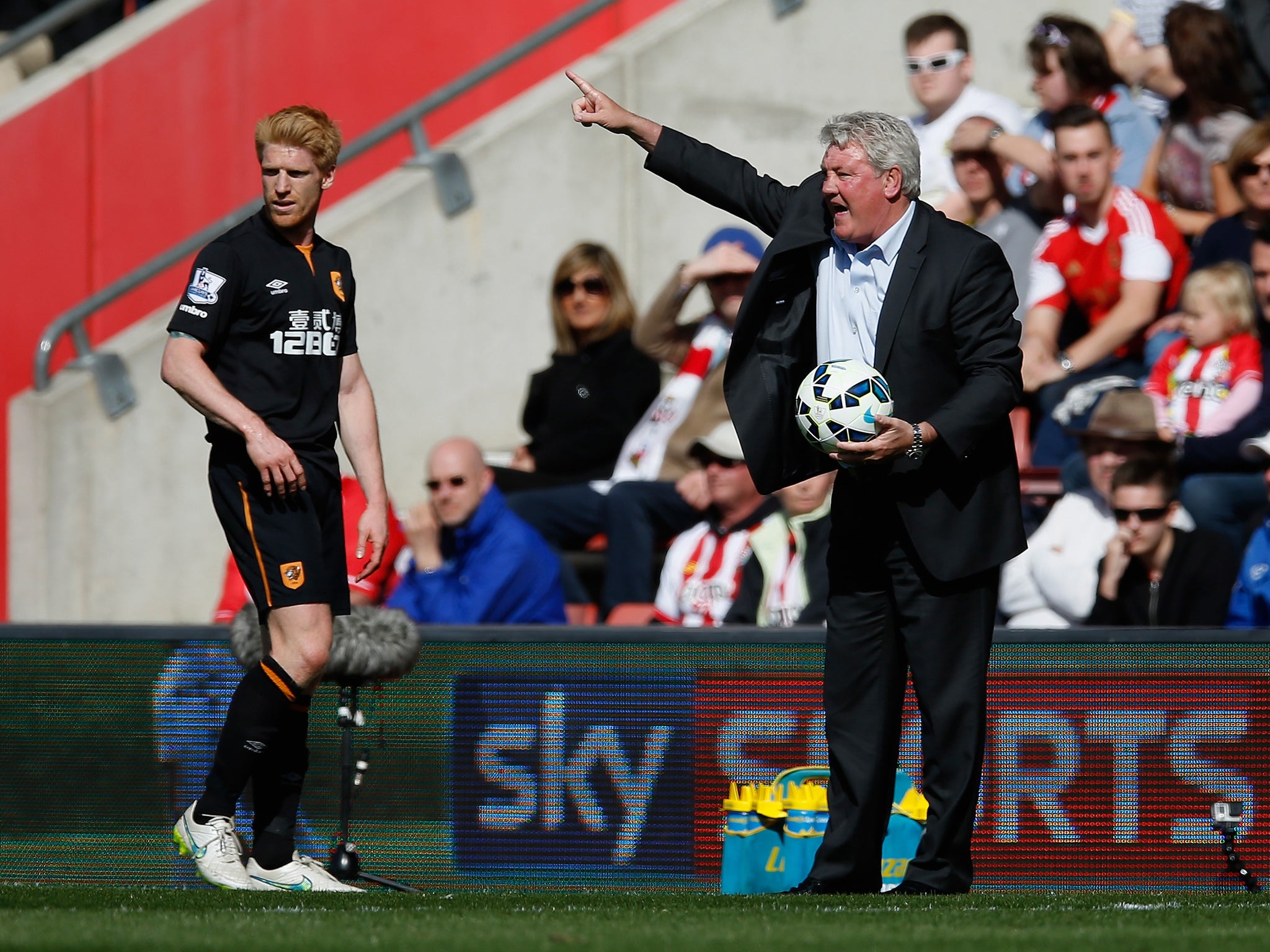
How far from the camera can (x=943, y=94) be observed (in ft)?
32.2

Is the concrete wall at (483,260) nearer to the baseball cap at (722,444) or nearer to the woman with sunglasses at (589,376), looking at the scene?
the woman with sunglasses at (589,376)

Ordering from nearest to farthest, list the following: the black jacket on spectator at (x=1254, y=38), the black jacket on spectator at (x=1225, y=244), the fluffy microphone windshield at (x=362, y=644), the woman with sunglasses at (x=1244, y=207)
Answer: the fluffy microphone windshield at (x=362, y=644) → the woman with sunglasses at (x=1244, y=207) → the black jacket on spectator at (x=1225, y=244) → the black jacket on spectator at (x=1254, y=38)

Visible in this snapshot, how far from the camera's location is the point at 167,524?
1015 centimetres

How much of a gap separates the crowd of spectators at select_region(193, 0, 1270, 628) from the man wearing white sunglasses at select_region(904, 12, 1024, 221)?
15 mm

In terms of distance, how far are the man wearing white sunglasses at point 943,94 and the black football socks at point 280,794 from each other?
5.38 m

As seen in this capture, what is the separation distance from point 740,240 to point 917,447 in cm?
441

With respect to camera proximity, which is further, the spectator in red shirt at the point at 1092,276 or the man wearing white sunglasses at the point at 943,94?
the man wearing white sunglasses at the point at 943,94

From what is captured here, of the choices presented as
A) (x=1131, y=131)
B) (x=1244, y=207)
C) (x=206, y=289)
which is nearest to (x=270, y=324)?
(x=206, y=289)

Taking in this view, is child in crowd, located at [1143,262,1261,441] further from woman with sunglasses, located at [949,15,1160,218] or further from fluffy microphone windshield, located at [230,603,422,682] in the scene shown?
fluffy microphone windshield, located at [230,603,422,682]

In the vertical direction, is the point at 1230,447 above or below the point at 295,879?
above

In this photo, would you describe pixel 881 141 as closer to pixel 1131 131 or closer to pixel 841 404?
pixel 841 404

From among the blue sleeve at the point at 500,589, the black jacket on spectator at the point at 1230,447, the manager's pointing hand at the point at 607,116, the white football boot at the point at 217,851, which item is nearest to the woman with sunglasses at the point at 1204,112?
the black jacket on spectator at the point at 1230,447

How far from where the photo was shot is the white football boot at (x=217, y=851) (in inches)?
211

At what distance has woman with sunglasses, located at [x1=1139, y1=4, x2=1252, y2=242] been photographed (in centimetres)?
920
